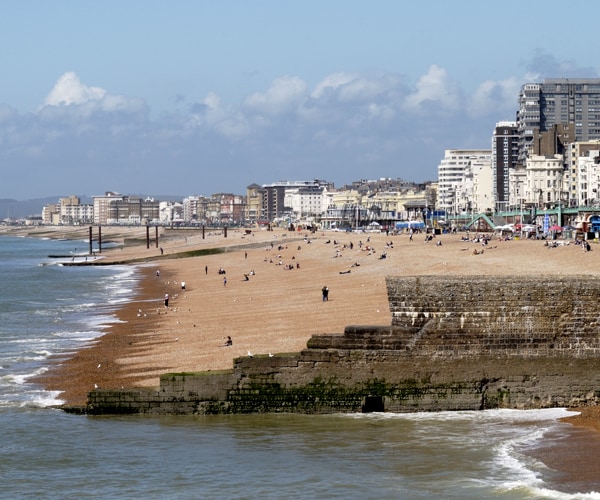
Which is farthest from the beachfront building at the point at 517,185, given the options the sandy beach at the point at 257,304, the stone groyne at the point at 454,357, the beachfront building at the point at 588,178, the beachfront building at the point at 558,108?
the stone groyne at the point at 454,357

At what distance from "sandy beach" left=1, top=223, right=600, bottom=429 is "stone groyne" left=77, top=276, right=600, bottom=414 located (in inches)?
28.9

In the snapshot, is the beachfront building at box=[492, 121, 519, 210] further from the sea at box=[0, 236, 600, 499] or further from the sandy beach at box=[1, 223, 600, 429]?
the sea at box=[0, 236, 600, 499]

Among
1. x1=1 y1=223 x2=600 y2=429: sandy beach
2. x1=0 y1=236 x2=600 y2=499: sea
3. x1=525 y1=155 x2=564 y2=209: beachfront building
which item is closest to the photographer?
x1=0 y1=236 x2=600 y2=499: sea

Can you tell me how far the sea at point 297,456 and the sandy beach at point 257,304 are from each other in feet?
5.79

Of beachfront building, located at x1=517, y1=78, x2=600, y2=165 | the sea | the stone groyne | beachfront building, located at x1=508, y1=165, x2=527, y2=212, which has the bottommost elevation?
the sea

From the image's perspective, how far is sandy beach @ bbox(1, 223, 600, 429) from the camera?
28.1 metres

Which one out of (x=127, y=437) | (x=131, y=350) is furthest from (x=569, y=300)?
(x=131, y=350)

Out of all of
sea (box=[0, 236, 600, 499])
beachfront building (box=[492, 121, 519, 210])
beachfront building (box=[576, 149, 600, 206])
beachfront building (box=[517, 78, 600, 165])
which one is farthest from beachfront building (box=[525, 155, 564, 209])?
sea (box=[0, 236, 600, 499])

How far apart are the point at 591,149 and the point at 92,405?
143m

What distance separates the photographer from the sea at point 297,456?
1689 centimetres

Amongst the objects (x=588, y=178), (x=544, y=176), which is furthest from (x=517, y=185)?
(x=588, y=178)

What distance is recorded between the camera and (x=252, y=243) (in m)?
114

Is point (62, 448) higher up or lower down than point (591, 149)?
lower down

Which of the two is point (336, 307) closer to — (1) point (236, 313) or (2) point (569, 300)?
(1) point (236, 313)
